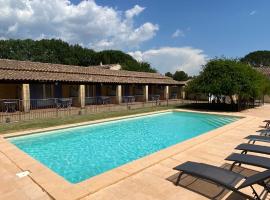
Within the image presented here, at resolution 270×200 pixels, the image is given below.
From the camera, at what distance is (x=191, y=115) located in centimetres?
2009

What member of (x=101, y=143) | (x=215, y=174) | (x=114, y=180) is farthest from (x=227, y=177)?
(x=101, y=143)

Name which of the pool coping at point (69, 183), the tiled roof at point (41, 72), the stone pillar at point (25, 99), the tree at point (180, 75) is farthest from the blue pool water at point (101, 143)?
the tree at point (180, 75)

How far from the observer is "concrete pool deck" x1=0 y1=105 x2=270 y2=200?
15.7 ft

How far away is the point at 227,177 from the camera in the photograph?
14.4ft

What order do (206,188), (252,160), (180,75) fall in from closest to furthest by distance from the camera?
(206,188)
(252,160)
(180,75)

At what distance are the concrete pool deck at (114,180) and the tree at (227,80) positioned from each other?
44.7 ft

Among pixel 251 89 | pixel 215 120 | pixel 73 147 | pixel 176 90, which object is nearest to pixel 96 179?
pixel 73 147

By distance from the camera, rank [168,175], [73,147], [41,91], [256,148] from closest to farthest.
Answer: [168,175]
[256,148]
[73,147]
[41,91]

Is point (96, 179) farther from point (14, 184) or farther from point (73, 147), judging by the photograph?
point (73, 147)

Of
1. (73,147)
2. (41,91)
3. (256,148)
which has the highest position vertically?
(41,91)

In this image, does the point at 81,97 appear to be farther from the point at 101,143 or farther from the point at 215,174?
the point at 215,174

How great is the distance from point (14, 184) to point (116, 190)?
2.41m

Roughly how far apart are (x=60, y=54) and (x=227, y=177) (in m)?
60.5

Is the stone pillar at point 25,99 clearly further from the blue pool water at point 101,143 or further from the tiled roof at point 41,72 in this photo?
the blue pool water at point 101,143
